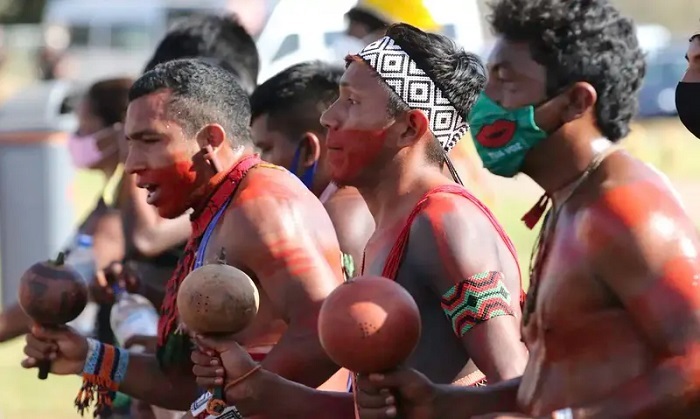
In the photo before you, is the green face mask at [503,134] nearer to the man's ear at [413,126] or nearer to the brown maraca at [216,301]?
the man's ear at [413,126]

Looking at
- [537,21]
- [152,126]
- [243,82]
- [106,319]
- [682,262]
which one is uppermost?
[537,21]

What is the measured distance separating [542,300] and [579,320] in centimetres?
14

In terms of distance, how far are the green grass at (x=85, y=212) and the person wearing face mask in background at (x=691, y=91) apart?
245 centimetres

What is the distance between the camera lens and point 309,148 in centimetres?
620

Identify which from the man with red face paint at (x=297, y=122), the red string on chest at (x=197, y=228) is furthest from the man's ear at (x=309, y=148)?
the red string on chest at (x=197, y=228)

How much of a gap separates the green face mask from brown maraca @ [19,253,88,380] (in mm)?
1813

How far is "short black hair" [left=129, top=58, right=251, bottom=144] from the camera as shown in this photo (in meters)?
5.25

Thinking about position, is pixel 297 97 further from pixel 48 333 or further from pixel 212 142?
pixel 48 333

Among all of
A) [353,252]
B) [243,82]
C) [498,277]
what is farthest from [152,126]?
[243,82]

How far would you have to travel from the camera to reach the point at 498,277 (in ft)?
13.8

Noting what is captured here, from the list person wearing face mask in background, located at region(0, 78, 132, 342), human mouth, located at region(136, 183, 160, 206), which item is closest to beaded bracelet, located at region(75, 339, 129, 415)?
human mouth, located at region(136, 183, 160, 206)

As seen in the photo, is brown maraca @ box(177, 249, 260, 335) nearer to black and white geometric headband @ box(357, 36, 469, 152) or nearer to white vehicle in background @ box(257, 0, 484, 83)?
black and white geometric headband @ box(357, 36, 469, 152)

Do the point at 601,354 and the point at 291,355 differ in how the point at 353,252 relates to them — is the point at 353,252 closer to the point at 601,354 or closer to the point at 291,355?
the point at 291,355

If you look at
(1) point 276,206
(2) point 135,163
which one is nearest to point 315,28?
(2) point 135,163
